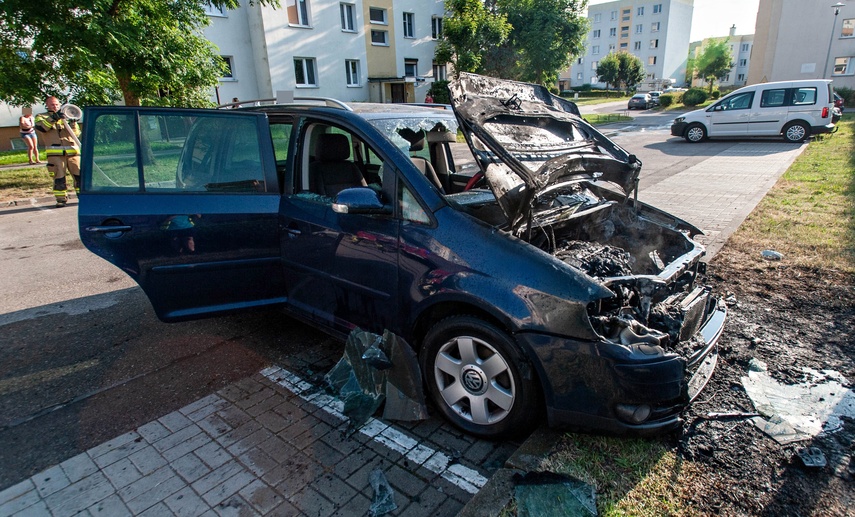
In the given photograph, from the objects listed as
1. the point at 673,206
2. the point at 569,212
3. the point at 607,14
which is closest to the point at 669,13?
the point at 607,14

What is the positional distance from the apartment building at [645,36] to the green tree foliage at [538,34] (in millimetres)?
49051

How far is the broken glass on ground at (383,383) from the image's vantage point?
9.96 feet

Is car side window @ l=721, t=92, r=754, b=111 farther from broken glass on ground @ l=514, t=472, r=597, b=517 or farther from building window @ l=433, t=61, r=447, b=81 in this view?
building window @ l=433, t=61, r=447, b=81

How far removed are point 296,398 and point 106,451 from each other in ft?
3.59

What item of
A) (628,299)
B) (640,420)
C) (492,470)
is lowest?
(492,470)

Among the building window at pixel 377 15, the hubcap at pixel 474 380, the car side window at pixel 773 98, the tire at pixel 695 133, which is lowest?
the hubcap at pixel 474 380

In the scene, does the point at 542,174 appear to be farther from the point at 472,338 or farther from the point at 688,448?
the point at 688,448

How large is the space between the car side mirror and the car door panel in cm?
95

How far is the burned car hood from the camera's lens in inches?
109

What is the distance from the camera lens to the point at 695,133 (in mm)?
17688

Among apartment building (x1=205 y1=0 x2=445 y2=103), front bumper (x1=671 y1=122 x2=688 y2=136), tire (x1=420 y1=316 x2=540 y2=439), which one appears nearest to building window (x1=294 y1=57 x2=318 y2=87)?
apartment building (x1=205 y1=0 x2=445 y2=103)

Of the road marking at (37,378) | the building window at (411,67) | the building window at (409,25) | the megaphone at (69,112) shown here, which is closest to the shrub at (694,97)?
the building window at (411,67)

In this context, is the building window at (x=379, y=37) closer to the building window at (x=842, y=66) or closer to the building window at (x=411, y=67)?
the building window at (x=411, y=67)

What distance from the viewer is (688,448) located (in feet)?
8.75
